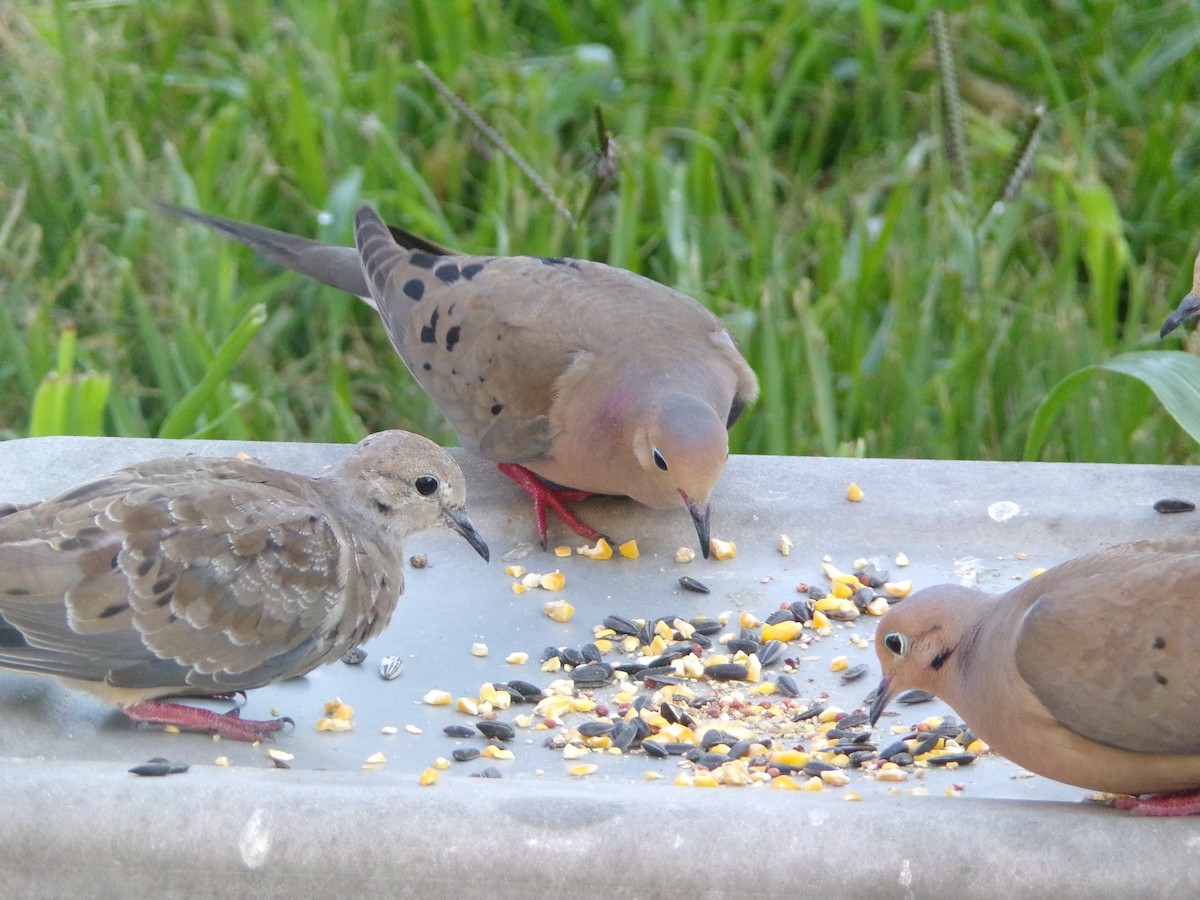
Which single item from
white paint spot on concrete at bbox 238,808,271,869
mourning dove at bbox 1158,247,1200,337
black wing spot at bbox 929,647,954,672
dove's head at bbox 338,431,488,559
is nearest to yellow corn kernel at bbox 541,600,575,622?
dove's head at bbox 338,431,488,559

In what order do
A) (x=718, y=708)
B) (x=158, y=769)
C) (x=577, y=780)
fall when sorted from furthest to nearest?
1. (x=718, y=708)
2. (x=577, y=780)
3. (x=158, y=769)

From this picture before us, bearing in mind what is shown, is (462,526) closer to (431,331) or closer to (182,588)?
(182,588)

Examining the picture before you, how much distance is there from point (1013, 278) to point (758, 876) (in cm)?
370

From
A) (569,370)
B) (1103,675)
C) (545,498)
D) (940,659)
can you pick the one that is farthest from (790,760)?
(569,370)

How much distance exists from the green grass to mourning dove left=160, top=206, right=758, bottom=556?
355 mm

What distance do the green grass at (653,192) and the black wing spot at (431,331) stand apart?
0.40m

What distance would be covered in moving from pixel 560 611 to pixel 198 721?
Result: 758mm

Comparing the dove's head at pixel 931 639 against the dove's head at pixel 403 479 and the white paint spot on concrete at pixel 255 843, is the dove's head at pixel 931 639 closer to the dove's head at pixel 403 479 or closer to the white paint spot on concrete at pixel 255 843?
the dove's head at pixel 403 479

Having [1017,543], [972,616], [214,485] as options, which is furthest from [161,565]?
[1017,543]

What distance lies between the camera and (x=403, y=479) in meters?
2.99

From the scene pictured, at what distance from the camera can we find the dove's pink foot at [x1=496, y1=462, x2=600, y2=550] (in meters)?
3.58

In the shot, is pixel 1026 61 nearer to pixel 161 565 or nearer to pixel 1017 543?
pixel 1017 543

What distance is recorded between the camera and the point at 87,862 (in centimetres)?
215

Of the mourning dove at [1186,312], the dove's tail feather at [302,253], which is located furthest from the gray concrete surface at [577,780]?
the dove's tail feather at [302,253]
